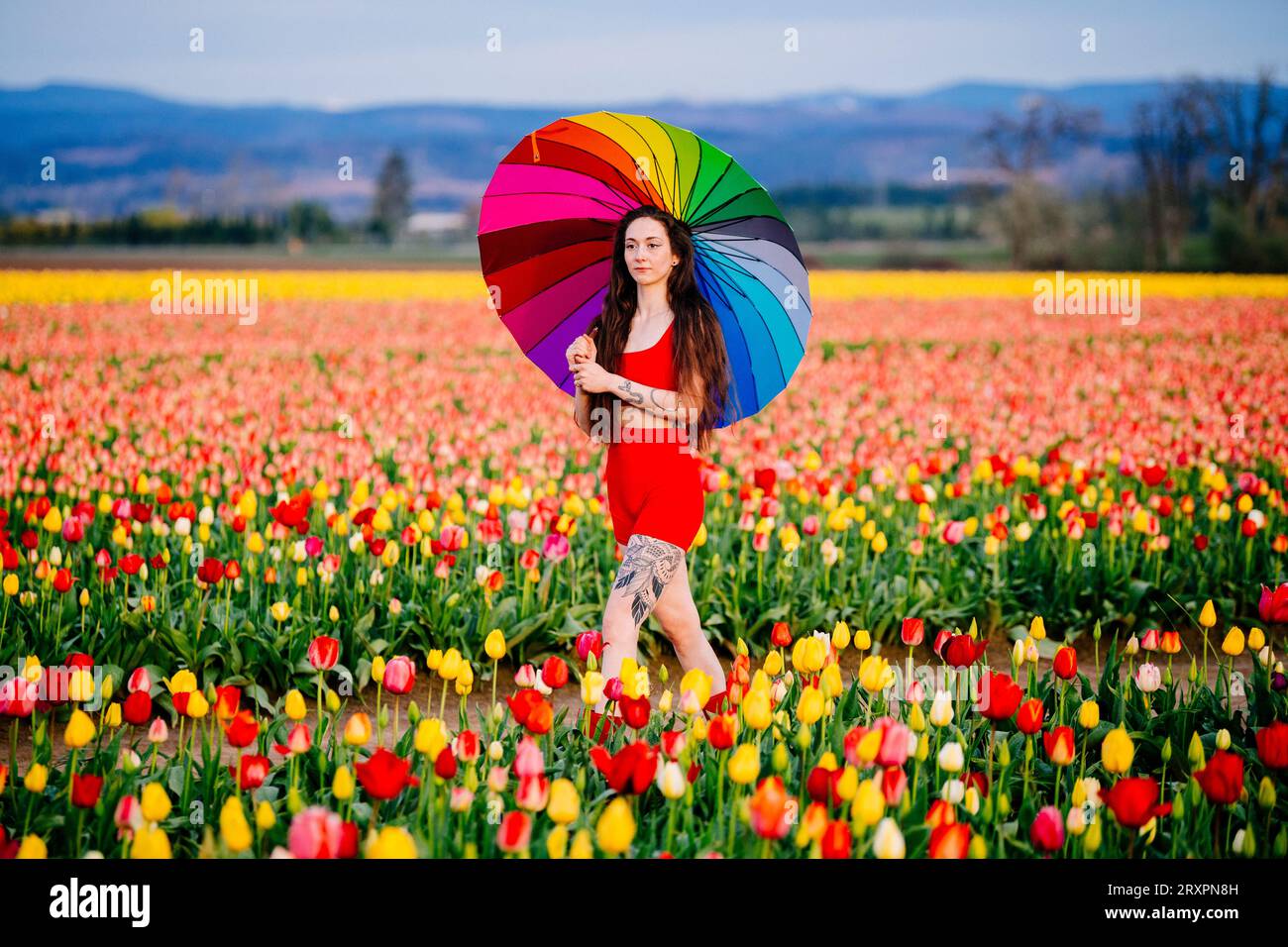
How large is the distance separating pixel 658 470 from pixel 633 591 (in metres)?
0.39

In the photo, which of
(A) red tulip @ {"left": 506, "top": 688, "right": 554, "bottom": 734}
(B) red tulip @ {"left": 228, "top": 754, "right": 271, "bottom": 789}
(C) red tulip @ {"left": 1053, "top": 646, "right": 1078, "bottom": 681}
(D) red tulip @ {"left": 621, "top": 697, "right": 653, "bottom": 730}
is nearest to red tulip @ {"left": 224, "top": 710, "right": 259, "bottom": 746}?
(B) red tulip @ {"left": 228, "top": 754, "right": 271, "bottom": 789}

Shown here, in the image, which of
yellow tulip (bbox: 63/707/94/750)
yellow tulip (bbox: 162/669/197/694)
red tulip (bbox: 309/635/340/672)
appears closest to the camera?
yellow tulip (bbox: 63/707/94/750)

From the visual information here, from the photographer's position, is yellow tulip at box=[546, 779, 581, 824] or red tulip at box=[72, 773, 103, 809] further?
red tulip at box=[72, 773, 103, 809]

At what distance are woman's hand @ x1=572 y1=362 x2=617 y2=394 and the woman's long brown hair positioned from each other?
6.1 inches

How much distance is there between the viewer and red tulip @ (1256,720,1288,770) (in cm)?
307

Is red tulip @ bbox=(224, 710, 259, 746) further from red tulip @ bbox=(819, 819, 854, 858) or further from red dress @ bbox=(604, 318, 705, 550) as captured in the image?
red dress @ bbox=(604, 318, 705, 550)

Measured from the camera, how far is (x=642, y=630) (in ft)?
18.2

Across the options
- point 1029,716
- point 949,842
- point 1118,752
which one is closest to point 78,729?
point 949,842

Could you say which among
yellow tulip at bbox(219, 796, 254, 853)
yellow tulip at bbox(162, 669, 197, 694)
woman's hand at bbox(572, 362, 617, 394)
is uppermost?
woman's hand at bbox(572, 362, 617, 394)

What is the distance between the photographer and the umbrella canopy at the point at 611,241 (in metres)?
4.15

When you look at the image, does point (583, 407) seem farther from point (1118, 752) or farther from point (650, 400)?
point (1118, 752)

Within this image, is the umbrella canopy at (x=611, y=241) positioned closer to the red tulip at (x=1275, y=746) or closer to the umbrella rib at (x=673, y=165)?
the umbrella rib at (x=673, y=165)

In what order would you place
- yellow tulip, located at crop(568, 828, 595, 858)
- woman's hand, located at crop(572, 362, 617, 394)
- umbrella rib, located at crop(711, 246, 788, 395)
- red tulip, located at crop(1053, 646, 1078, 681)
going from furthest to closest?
umbrella rib, located at crop(711, 246, 788, 395) → woman's hand, located at crop(572, 362, 617, 394) → red tulip, located at crop(1053, 646, 1078, 681) → yellow tulip, located at crop(568, 828, 595, 858)

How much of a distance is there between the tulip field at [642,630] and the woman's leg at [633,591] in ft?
0.36
